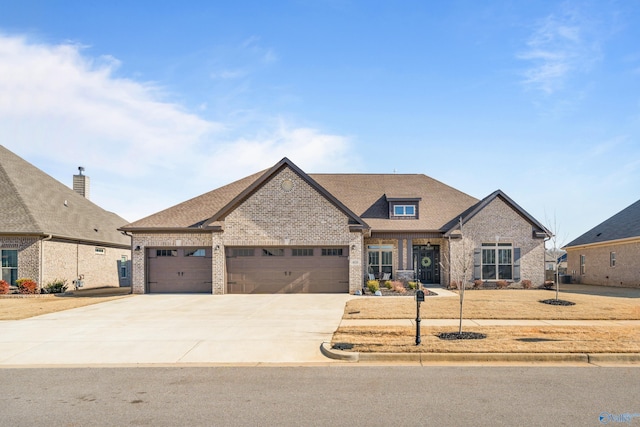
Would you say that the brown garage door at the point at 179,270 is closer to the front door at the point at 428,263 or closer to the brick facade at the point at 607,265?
the front door at the point at 428,263

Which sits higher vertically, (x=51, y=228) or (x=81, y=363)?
(x=51, y=228)

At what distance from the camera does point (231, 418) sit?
21.4ft

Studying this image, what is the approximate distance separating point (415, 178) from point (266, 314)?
60.2 feet

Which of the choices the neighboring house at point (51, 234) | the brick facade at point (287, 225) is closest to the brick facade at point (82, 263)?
the neighboring house at point (51, 234)

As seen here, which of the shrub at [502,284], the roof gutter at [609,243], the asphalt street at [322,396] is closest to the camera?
the asphalt street at [322,396]

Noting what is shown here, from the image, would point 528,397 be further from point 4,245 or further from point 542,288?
point 4,245

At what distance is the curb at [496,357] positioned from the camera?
960 centimetres

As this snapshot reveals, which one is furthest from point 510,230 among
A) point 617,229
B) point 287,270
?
point 287,270

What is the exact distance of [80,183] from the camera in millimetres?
36781

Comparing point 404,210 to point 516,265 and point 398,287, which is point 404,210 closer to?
point 398,287

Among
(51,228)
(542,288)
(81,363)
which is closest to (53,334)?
(81,363)

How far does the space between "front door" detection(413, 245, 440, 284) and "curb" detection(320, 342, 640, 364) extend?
721 inches

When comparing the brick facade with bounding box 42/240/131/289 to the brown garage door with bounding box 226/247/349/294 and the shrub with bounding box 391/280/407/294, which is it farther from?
the shrub with bounding box 391/280/407/294

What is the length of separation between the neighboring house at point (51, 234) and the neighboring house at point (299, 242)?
16.3 ft
